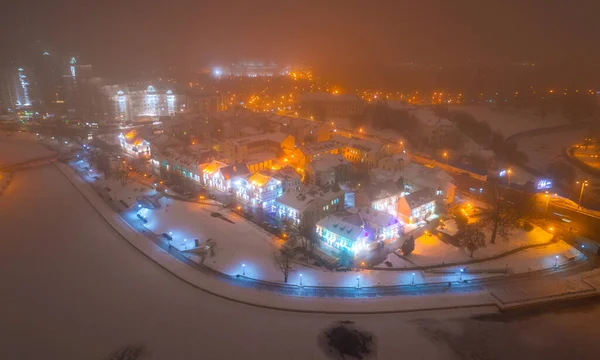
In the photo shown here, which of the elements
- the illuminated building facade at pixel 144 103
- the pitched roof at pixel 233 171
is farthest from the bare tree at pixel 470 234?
the illuminated building facade at pixel 144 103

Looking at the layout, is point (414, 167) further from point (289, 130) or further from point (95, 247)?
point (95, 247)

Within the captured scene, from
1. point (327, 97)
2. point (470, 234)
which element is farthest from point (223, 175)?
point (327, 97)

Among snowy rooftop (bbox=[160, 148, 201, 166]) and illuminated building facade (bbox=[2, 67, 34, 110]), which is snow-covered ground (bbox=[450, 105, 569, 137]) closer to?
snowy rooftop (bbox=[160, 148, 201, 166])

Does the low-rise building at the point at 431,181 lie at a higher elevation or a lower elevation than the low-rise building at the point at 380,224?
higher

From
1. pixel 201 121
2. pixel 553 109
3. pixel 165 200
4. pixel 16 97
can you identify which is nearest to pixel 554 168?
pixel 553 109

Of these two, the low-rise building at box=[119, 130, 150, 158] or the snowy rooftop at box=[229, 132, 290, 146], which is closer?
the snowy rooftop at box=[229, 132, 290, 146]

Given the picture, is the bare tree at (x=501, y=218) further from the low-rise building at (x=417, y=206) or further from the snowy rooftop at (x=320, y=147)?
the snowy rooftop at (x=320, y=147)

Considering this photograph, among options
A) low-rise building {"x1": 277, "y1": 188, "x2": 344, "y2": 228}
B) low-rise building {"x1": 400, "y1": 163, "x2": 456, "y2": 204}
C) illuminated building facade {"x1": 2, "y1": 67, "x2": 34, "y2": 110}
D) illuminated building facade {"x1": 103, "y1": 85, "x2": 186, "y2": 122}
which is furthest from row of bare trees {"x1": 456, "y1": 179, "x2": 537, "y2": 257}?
illuminated building facade {"x1": 2, "y1": 67, "x2": 34, "y2": 110}

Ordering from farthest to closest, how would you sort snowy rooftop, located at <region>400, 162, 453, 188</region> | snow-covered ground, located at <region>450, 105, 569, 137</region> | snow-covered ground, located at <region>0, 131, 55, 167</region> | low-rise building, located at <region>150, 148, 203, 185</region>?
snow-covered ground, located at <region>450, 105, 569, 137</region>, snow-covered ground, located at <region>0, 131, 55, 167</region>, low-rise building, located at <region>150, 148, 203, 185</region>, snowy rooftop, located at <region>400, 162, 453, 188</region>
